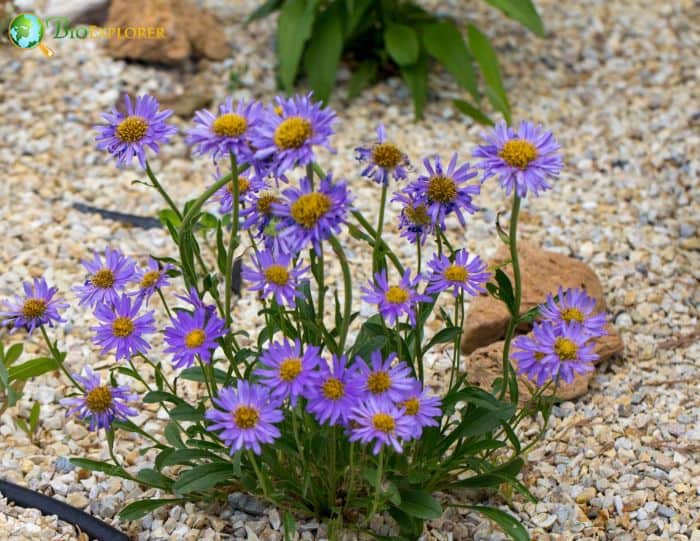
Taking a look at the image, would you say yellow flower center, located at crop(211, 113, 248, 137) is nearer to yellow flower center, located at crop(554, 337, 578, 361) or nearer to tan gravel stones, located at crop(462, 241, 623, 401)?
yellow flower center, located at crop(554, 337, 578, 361)

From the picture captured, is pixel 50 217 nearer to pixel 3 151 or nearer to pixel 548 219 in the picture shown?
pixel 3 151

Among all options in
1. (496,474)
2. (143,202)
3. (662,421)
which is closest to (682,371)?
(662,421)

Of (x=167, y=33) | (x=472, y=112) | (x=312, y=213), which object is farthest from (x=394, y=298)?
(x=167, y=33)

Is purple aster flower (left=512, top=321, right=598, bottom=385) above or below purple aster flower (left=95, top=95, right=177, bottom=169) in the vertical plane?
below

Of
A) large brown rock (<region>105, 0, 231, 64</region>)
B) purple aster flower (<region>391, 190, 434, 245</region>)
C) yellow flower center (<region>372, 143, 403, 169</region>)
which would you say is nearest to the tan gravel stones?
purple aster flower (<region>391, 190, 434, 245</region>)

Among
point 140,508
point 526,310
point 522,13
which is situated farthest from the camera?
point 522,13

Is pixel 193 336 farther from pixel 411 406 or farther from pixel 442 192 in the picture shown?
pixel 442 192
